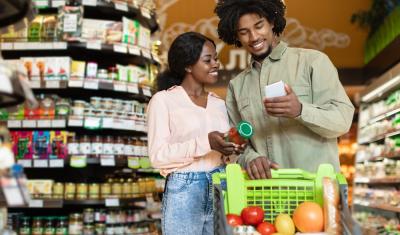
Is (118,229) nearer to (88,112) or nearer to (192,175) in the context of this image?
(88,112)

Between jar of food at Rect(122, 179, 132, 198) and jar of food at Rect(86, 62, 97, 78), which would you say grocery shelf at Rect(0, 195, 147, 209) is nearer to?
jar of food at Rect(122, 179, 132, 198)

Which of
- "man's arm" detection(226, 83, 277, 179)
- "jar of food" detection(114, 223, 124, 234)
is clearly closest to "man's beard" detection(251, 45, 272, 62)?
"man's arm" detection(226, 83, 277, 179)

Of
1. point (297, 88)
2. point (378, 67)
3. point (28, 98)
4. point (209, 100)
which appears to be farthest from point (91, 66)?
point (378, 67)

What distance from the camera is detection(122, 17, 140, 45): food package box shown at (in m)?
4.53

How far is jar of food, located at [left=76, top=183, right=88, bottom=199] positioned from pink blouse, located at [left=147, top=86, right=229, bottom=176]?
5.95ft

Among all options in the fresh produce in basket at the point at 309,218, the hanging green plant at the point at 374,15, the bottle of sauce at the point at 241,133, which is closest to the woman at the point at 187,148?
the bottle of sauce at the point at 241,133

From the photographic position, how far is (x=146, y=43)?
4.80 m

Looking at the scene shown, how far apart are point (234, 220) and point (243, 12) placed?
92cm

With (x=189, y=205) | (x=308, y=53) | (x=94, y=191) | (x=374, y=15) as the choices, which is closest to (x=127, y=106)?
(x=94, y=191)

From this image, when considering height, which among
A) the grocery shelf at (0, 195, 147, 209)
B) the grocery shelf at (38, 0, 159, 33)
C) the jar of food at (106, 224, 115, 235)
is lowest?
the jar of food at (106, 224, 115, 235)

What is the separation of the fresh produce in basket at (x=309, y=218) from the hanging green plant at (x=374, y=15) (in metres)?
6.31

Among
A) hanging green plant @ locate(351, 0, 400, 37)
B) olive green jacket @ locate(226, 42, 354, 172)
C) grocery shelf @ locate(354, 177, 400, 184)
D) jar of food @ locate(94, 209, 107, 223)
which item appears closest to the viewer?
olive green jacket @ locate(226, 42, 354, 172)

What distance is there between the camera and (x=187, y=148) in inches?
97.0

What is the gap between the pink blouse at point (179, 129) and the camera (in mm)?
2498
